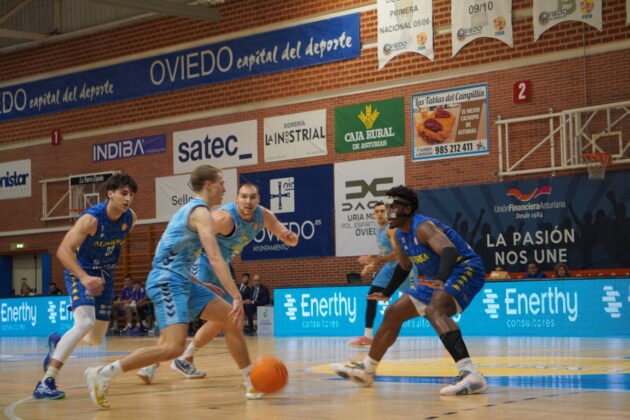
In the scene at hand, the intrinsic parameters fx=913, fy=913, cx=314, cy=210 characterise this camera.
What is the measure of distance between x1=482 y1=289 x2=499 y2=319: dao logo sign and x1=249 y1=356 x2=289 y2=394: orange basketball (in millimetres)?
11222

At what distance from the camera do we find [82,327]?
27.5 feet

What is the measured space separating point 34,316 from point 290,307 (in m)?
8.81

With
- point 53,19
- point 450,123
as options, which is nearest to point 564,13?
point 450,123

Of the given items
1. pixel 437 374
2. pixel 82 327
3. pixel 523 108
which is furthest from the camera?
pixel 523 108

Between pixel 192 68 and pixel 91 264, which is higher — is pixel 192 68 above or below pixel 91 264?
above

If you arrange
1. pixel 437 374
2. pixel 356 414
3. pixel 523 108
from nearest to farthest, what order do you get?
pixel 356 414 < pixel 437 374 < pixel 523 108

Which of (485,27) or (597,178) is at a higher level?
(485,27)

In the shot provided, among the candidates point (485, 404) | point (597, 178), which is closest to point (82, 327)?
point (485, 404)

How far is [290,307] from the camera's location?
2186cm

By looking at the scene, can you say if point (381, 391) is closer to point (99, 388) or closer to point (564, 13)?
point (99, 388)

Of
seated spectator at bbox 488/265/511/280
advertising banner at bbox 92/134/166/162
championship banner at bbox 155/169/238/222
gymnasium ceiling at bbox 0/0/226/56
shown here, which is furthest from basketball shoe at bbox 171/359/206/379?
gymnasium ceiling at bbox 0/0/226/56

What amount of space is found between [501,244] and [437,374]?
12844 millimetres

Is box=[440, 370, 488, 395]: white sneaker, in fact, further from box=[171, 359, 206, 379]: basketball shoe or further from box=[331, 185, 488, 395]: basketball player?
box=[171, 359, 206, 379]: basketball shoe

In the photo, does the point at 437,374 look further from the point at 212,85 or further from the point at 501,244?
the point at 212,85
